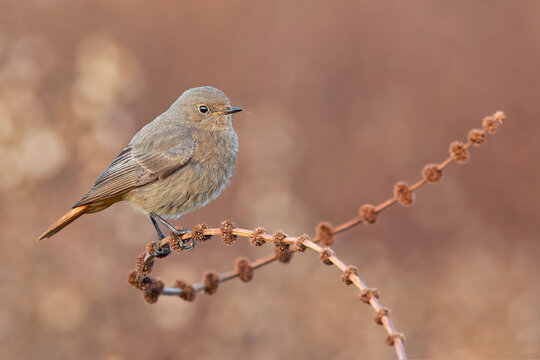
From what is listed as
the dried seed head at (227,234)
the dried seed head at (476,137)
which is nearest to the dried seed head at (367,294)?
the dried seed head at (476,137)

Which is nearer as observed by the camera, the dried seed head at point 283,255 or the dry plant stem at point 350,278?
the dry plant stem at point 350,278

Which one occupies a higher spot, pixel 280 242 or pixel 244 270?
pixel 280 242

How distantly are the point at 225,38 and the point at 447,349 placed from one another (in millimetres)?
4736

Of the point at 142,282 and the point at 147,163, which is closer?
the point at 142,282

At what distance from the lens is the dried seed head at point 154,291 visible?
6.96 ft

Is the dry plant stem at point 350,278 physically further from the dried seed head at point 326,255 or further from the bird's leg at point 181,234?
the bird's leg at point 181,234

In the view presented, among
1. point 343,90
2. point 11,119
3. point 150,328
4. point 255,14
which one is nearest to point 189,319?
point 150,328

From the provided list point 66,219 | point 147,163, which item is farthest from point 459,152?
point 147,163

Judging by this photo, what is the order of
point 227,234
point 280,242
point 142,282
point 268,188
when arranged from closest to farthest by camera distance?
point 280,242 → point 142,282 → point 227,234 → point 268,188

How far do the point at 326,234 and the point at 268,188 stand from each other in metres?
6.17

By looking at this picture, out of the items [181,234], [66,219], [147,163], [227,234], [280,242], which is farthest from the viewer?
[147,163]

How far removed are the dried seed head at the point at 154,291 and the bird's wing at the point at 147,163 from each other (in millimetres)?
1853

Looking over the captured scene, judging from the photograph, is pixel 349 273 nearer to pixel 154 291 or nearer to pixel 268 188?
pixel 154 291

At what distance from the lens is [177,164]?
4094 millimetres
